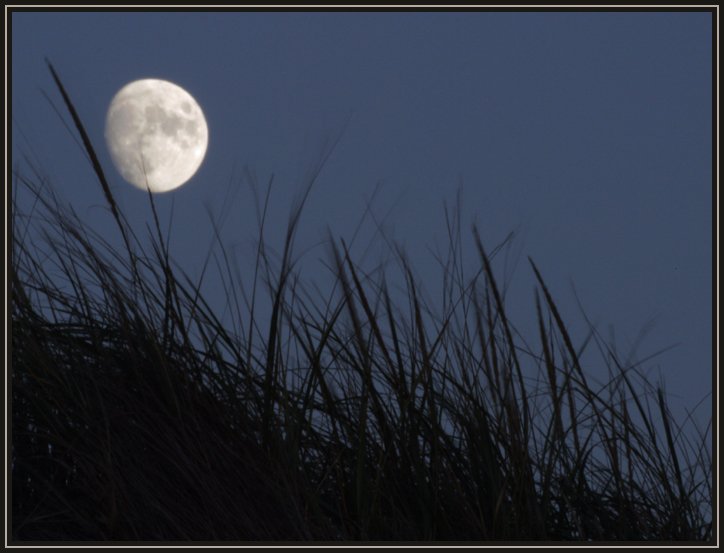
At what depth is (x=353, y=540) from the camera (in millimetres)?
1708

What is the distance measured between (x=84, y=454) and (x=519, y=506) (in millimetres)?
795

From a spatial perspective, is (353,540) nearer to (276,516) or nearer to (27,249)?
(276,516)

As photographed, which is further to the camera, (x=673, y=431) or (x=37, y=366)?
(x=673, y=431)

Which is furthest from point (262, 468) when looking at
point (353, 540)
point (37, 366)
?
point (37, 366)

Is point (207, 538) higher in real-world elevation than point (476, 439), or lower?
lower

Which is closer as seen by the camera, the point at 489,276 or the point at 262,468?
the point at 262,468

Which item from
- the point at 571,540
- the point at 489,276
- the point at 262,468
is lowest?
the point at 571,540

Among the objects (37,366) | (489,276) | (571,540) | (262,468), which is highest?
(489,276)

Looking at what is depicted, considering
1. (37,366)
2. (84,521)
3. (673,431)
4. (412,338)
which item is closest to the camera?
(84,521)

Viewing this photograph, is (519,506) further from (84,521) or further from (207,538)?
(84,521)

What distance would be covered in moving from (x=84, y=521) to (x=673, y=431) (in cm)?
123

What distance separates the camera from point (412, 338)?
1.96 meters

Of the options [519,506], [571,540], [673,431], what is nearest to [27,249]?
[519,506]

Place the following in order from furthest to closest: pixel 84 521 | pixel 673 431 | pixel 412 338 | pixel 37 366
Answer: pixel 673 431
pixel 412 338
pixel 37 366
pixel 84 521
